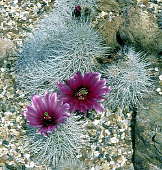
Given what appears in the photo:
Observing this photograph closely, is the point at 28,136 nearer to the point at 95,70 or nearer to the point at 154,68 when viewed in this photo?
the point at 95,70

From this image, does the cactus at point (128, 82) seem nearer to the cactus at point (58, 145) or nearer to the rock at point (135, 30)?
the rock at point (135, 30)

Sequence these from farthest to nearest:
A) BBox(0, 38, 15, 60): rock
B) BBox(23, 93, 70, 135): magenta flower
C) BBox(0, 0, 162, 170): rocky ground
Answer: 1. BBox(0, 38, 15, 60): rock
2. BBox(0, 0, 162, 170): rocky ground
3. BBox(23, 93, 70, 135): magenta flower

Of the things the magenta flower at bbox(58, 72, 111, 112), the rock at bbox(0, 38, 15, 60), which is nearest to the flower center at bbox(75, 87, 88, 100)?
the magenta flower at bbox(58, 72, 111, 112)

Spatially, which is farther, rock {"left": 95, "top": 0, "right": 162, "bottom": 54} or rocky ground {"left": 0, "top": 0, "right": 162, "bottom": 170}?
rock {"left": 95, "top": 0, "right": 162, "bottom": 54}

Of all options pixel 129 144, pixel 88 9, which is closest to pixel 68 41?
pixel 88 9

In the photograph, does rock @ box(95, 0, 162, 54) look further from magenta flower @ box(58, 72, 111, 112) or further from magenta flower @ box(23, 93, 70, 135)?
magenta flower @ box(23, 93, 70, 135)

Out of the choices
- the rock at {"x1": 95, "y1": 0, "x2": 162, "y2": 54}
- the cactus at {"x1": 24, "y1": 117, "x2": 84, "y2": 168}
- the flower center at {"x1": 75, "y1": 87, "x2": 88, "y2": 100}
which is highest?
the rock at {"x1": 95, "y1": 0, "x2": 162, "y2": 54}
